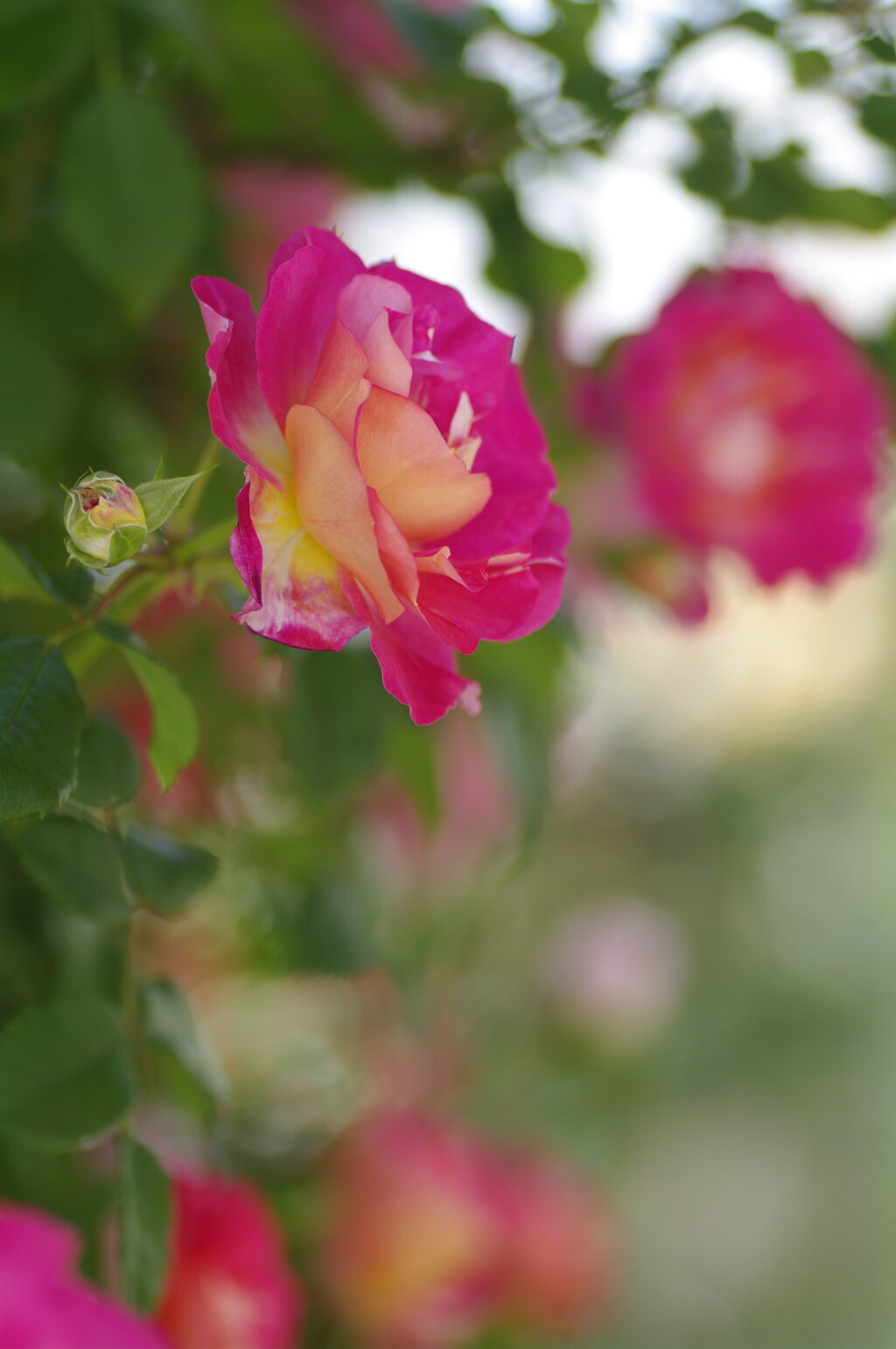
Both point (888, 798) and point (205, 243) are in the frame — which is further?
point (888, 798)

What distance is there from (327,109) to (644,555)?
0.40ft

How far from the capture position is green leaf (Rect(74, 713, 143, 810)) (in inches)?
6.2

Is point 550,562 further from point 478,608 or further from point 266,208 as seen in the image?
point 266,208

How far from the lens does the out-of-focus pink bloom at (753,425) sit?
0.27 m

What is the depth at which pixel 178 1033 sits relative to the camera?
0.19 m

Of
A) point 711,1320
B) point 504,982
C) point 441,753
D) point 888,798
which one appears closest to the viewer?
point 441,753

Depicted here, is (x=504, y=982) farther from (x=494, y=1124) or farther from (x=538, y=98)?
(x=538, y=98)

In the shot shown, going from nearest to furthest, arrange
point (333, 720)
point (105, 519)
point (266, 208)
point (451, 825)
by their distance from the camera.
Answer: point (105, 519), point (333, 720), point (266, 208), point (451, 825)

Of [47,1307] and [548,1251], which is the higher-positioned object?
[47,1307]

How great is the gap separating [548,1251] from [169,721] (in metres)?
0.36

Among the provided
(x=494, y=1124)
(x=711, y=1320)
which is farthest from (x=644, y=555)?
(x=711, y=1320)

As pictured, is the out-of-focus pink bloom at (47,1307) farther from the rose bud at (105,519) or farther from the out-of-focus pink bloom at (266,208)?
the out-of-focus pink bloom at (266,208)

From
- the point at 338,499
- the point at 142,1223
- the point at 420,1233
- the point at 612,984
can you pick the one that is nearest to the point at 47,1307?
the point at 142,1223

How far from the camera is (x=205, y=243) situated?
0.26 metres
